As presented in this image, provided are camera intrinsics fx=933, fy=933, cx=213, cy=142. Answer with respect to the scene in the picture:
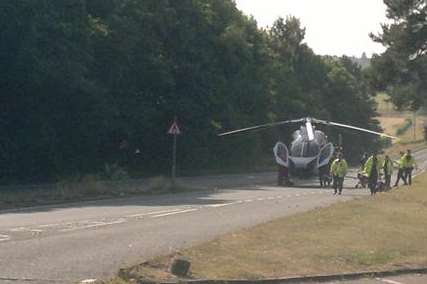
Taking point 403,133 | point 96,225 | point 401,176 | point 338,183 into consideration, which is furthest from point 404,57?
point 403,133

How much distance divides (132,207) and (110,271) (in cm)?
1415

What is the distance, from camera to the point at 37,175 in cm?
4541

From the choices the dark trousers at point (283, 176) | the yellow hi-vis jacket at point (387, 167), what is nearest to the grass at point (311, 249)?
the yellow hi-vis jacket at point (387, 167)

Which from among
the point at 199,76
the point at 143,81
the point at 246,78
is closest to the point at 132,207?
the point at 143,81

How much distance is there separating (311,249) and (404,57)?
40.2 m

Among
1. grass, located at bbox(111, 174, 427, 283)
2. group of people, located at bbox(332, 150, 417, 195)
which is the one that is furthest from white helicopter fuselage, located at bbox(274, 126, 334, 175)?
grass, located at bbox(111, 174, 427, 283)

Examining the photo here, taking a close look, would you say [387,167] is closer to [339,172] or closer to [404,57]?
[339,172]

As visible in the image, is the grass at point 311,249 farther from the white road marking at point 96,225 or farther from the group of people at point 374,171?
the group of people at point 374,171

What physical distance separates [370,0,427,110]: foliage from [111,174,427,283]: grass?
31.5 meters

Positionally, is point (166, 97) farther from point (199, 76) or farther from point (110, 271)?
point (110, 271)

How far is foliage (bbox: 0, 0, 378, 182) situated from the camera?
41781mm

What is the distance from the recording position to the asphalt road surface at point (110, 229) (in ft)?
44.6

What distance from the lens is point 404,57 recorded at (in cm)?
5428

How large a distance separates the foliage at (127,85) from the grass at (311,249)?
2188 centimetres
